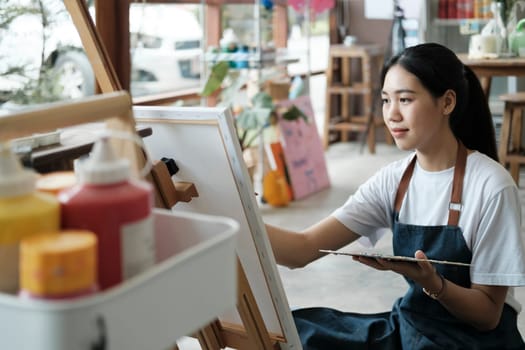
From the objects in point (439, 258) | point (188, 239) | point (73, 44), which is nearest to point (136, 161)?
point (188, 239)

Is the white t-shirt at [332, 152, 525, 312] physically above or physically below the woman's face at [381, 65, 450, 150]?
below

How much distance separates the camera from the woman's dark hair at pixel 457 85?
185cm

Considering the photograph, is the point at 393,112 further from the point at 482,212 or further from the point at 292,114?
the point at 292,114

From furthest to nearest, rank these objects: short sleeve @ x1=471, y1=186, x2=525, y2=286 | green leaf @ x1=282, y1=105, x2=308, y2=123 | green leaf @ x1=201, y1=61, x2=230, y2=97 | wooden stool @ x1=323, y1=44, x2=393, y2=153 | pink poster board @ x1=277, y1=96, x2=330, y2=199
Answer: wooden stool @ x1=323, y1=44, x2=393, y2=153, pink poster board @ x1=277, y1=96, x2=330, y2=199, green leaf @ x1=282, y1=105, x2=308, y2=123, green leaf @ x1=201, y1=61, x2=230, y2=97, short sleeve @ x1=471, y1=186, x2=525, y2=286

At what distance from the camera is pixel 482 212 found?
1.80 m

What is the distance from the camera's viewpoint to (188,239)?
110cm

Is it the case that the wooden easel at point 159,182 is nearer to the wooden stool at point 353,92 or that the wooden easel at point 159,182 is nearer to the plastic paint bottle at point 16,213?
the plastic paint bottle at point 16,213

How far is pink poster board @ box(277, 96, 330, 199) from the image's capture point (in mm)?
5078

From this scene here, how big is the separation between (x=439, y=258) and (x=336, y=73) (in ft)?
17.5

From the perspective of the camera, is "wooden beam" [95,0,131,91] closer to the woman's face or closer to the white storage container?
the woman's face

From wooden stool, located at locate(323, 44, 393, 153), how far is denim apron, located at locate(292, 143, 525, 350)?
4.66 metres

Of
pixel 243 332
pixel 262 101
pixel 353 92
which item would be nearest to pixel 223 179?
pixel 243 332

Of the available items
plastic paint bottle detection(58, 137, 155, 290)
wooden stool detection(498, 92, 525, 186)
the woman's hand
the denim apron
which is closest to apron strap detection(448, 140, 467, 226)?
the denim apron

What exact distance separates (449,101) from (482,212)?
0.28 m
